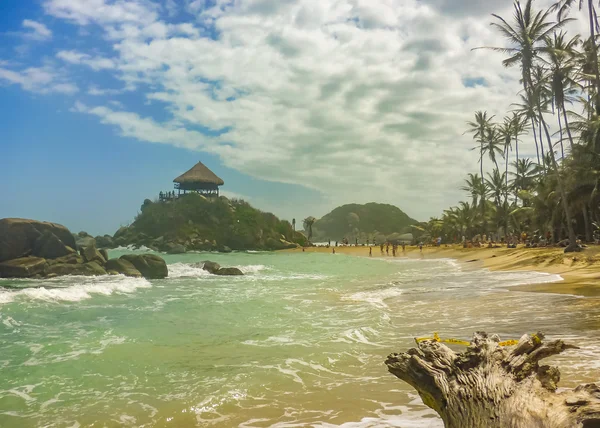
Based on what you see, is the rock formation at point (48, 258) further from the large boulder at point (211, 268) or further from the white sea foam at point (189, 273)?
the large boulder at point (211, 268)

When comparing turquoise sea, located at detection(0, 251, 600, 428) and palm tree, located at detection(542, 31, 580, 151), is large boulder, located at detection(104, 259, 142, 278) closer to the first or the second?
turquoise sea, located at detection(0, 251, 600, 428)

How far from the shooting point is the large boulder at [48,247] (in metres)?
24.4

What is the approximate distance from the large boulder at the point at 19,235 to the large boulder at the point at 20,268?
0.73 meters

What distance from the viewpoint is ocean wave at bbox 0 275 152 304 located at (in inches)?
584

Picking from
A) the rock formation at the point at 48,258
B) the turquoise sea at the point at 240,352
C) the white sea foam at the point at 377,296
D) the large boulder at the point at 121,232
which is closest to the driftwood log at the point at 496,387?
the turquoise sea at the point at 240,352

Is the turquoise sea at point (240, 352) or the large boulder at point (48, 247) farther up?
the large boulder at point (48, 247)

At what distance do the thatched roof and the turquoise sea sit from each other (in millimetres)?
67515

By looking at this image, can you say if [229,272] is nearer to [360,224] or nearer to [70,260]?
[70,260]

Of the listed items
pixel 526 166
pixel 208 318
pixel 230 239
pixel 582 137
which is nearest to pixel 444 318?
pixel 208 318

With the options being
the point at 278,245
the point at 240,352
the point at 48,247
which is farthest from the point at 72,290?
the point at 278,245

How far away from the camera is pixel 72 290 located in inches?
632

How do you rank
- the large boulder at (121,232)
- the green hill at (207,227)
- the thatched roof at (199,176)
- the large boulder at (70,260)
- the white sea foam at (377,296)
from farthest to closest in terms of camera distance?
the thatched roof at (199,176), the large boulder at (121,232), the green hill at (207,227), the large boulder at (70,260), the white sea foam at (377,296)

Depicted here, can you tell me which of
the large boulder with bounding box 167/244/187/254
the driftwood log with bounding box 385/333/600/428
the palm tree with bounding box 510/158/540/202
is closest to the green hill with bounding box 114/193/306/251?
the large boulder with bounding box 167/244/187/254

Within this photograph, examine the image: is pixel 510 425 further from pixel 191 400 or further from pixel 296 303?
pixel 296 303
